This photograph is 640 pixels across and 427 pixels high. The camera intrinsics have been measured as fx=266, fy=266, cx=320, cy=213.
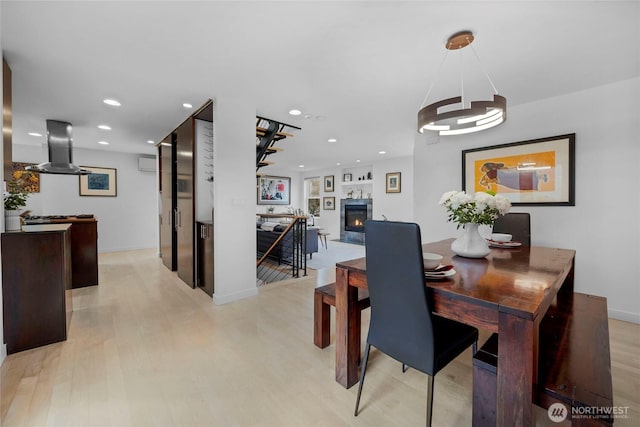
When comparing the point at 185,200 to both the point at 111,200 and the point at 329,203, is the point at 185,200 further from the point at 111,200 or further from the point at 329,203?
the point at 329,203

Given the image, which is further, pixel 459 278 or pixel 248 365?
pixel 248 365

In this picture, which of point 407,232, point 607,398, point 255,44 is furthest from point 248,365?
point 255,44

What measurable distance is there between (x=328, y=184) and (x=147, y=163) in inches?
192

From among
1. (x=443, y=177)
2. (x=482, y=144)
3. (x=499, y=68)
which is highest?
(x=499, y=68)

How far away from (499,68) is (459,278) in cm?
203

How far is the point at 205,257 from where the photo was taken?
129 inches

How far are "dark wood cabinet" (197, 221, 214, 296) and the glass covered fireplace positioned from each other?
491cm

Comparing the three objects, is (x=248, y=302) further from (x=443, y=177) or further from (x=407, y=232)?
(x=443, y=177)

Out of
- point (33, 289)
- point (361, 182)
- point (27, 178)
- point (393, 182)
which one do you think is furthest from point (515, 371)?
point (27, 178)

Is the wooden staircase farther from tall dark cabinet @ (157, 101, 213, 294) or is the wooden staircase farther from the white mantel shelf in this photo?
the white mantel shelf

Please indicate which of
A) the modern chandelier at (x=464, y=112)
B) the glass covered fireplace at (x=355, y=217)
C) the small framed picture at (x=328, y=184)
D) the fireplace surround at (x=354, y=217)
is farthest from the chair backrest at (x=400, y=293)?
the small framed picture at (x=328, y=184)

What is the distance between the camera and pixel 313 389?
1604mm

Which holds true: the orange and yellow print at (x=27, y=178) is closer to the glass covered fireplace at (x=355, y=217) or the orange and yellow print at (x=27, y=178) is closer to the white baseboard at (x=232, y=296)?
the white baseboard at (x=232, y=296)

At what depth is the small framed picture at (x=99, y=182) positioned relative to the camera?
A: 552 cm
